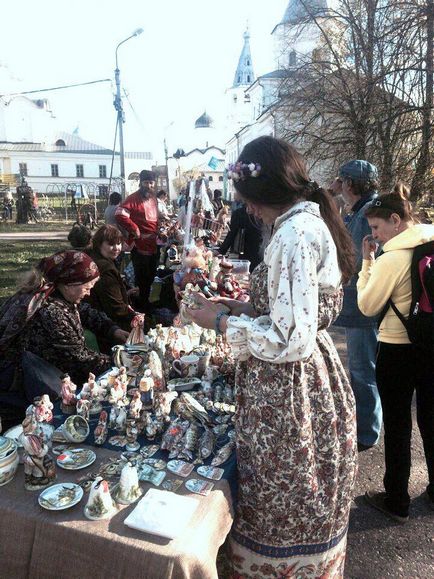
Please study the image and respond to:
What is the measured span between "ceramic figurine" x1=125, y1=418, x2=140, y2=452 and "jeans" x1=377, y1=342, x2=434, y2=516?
131cm

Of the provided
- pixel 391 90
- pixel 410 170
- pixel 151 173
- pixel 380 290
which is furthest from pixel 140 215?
pixel 391 90

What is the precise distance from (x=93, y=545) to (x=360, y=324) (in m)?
2.06

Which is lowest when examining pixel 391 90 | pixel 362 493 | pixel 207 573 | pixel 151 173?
pixel 362 493

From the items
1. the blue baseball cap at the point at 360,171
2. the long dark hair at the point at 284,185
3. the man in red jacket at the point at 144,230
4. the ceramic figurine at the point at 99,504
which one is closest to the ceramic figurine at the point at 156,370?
the ceramic figurine at the point at 99,504

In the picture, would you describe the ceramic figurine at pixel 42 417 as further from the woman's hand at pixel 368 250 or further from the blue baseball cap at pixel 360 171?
the blue baseball cap at pixel 360 171

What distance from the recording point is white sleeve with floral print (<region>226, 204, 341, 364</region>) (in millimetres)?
1257

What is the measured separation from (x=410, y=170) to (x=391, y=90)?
182cm

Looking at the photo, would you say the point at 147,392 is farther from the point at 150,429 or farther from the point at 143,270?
the point at 143,270

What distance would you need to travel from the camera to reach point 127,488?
53.6 inches

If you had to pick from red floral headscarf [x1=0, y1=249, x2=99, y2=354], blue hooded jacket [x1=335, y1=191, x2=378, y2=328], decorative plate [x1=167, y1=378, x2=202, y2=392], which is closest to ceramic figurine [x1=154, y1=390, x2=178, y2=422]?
Answer: decorative plate [x1=167, y1=378, x2=202, y2=392]

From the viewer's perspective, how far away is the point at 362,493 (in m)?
2.66

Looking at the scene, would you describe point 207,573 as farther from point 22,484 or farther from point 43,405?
point 43,405

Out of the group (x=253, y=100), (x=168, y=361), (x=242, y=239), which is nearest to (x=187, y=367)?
(x=168, y=361)

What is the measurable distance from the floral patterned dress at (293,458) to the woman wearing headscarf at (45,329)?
1249 millimetres
